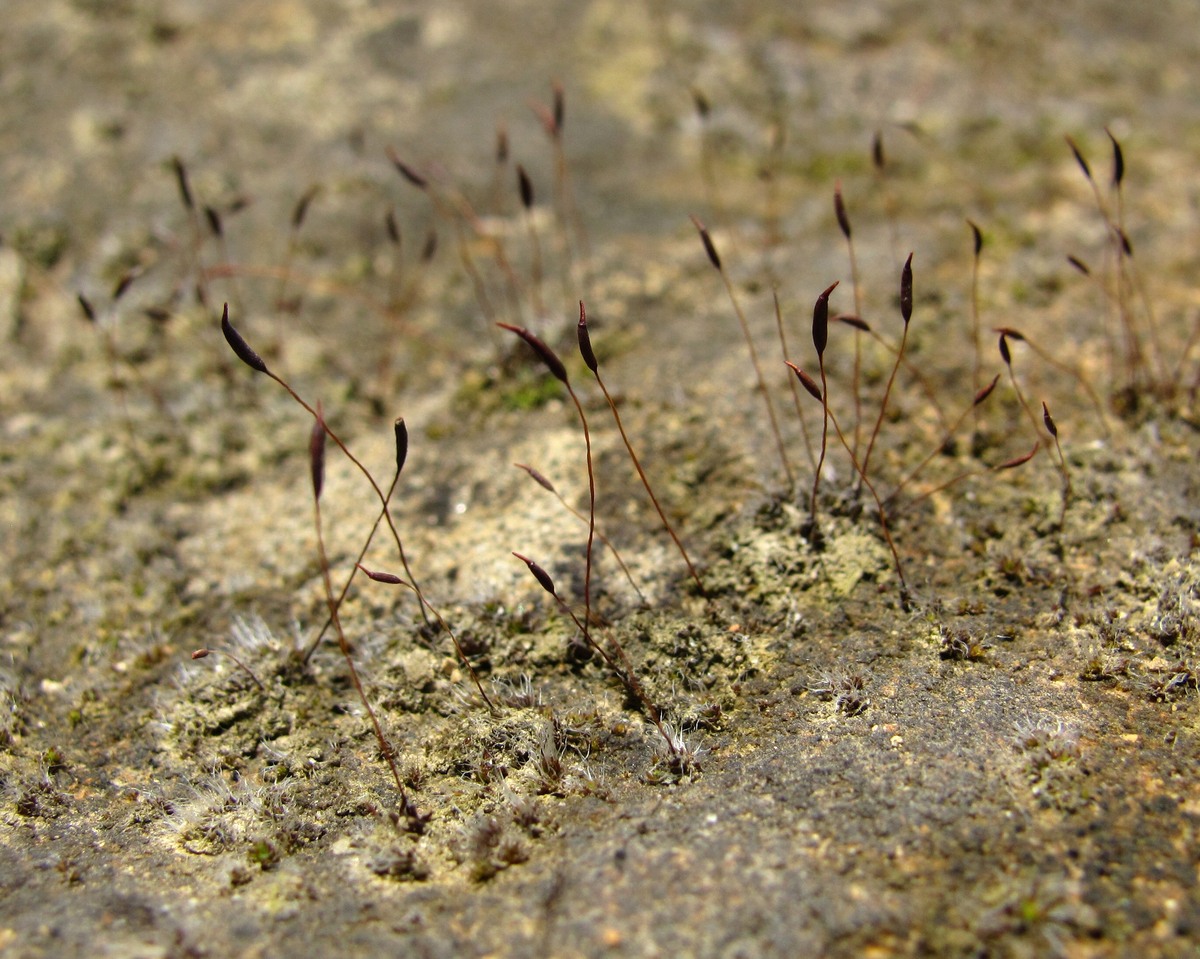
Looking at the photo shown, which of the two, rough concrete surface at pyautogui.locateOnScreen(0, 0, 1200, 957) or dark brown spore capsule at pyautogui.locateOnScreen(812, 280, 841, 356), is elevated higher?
dark brown spore capsule at pyautogui.locateOnScreen(812, 280, 841, 356)

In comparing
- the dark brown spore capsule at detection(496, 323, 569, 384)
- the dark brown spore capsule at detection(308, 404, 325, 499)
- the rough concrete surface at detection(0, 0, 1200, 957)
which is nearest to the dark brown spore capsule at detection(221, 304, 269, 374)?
the dark brown spore capsule at detection(308, 404, 325, 499)

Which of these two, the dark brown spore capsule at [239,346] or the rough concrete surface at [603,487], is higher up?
the dark brown spore capsule at [239,346]

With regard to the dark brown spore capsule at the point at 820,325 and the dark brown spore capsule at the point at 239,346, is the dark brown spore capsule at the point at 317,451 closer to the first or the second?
the dark brown spore capsule at the point at 239,346

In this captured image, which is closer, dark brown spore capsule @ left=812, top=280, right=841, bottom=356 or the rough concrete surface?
the rough concrete surface

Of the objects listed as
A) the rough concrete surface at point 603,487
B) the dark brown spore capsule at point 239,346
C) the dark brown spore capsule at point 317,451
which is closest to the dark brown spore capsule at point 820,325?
the rough concrete surface at point 603,487

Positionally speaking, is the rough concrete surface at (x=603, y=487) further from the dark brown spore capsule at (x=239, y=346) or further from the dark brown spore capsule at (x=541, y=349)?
the dark brown spore capsule at (x=541, y=349)

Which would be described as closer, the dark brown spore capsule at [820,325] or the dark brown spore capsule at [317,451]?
the dark brown spore capsule at [317,451]

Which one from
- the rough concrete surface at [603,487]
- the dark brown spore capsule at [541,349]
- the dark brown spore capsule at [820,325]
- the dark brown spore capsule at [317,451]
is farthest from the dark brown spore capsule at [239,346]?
the dark brown spore capsule at [820,325]

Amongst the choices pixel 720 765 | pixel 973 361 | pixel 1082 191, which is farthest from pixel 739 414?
pixel 1082 191

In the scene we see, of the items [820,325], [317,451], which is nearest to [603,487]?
[820,325]

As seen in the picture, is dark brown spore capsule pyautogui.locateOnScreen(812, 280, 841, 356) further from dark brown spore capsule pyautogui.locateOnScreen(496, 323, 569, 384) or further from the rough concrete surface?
dark brown spore capsule pyautogui.locateOnScreen(496, 323, 569, 384)

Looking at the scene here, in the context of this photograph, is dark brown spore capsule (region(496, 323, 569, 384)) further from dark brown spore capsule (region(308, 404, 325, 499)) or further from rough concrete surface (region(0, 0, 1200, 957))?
rough concrete surface (region(0, 0, 1200, 957))
